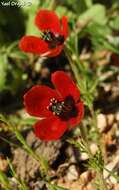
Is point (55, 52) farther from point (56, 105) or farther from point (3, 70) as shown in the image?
point (3, 70)

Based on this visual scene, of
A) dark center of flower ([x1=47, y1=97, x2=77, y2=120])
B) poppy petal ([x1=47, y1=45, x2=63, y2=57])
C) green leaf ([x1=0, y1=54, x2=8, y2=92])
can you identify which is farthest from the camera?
green leaf ([x1=0, y1=54, x2=8, y2=92])

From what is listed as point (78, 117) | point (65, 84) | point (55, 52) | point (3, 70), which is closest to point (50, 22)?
point (55, 52)

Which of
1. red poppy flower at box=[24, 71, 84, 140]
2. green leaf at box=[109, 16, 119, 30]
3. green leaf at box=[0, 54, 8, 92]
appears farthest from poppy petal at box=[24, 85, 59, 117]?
green leaf at box=[109, 16, 119, 30]

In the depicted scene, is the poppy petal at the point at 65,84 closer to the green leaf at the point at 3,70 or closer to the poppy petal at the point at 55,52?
the poppy petal at the point at 55,52

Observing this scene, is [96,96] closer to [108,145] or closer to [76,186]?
[108,145]

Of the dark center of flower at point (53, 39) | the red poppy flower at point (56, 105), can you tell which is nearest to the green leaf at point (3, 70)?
the dark center of flower at point (53, 39)

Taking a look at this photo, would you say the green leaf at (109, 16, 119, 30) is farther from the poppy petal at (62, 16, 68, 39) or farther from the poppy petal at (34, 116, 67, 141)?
the poppy petal at (34, 116, 67, 141)

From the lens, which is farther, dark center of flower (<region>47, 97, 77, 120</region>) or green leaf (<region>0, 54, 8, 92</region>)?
green leaf (<region>0, 54, 8, 92</region>)
